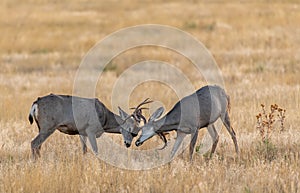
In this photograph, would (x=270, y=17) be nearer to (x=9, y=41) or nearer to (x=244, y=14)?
(x=244, y=14)

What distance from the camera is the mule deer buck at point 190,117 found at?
9.94 m

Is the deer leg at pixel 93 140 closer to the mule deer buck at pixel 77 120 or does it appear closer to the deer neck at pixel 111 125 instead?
the mule deer buck at pixel 77 120

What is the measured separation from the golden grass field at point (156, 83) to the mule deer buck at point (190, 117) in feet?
1.22

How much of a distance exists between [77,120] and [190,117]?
185 cm

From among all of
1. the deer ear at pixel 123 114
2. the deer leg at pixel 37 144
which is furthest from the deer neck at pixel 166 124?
the deer leg at pixel 37 144

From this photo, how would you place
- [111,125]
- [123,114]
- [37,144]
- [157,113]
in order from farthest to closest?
[111,125] < [123,114] < [37,144] < [157,113]

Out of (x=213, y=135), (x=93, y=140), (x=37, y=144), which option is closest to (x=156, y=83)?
(x=213, y=135)

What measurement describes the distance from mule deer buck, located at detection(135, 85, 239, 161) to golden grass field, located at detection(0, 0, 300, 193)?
37cm

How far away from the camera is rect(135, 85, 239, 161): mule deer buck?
9938 mm

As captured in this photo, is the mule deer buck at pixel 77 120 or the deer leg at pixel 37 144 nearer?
the deer leg at pixel 37 144

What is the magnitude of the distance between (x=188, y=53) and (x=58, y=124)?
1284cm

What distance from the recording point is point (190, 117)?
10125 mm

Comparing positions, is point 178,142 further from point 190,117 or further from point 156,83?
point 156,83

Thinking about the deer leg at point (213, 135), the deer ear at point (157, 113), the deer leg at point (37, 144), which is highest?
the deer ear at point (157, 113)
